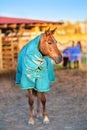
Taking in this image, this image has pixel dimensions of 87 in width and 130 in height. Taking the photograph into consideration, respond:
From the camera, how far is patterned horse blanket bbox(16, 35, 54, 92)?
671cm

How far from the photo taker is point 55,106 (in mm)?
8570

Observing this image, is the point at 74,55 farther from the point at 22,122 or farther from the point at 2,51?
the point at 22,122

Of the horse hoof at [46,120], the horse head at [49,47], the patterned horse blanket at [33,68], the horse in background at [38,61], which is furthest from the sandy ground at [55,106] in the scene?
the horse head at [49,47]

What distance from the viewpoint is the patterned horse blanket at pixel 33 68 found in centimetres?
671

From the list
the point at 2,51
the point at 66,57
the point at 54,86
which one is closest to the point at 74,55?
the point at 66,57

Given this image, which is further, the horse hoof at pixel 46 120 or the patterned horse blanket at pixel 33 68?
the horse hoof at pixel 46 120

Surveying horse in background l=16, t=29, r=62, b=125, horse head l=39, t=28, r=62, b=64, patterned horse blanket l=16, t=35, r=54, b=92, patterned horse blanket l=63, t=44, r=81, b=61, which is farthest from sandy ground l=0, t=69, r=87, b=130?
patterned horse blanket l=63, t=44, r=81, b=61

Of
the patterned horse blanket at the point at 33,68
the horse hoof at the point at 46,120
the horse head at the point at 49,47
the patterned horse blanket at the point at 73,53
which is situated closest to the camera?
the horse head at the point at 49,47

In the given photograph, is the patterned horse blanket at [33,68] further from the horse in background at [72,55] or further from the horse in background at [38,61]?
the horse in background at [72,55]

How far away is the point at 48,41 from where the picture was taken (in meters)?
6.58

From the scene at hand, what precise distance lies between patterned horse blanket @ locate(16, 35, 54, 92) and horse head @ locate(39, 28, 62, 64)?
0.08m

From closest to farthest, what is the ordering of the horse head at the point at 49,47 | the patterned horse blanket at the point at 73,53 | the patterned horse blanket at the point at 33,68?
the horse head at the point at 49,47, the patterned horse blanket at the point at 33,68, the patterned horse blanket at the point at 73,53

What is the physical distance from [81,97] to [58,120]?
8.82 ft

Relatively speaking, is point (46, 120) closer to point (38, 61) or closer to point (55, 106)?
point (38, 61)
